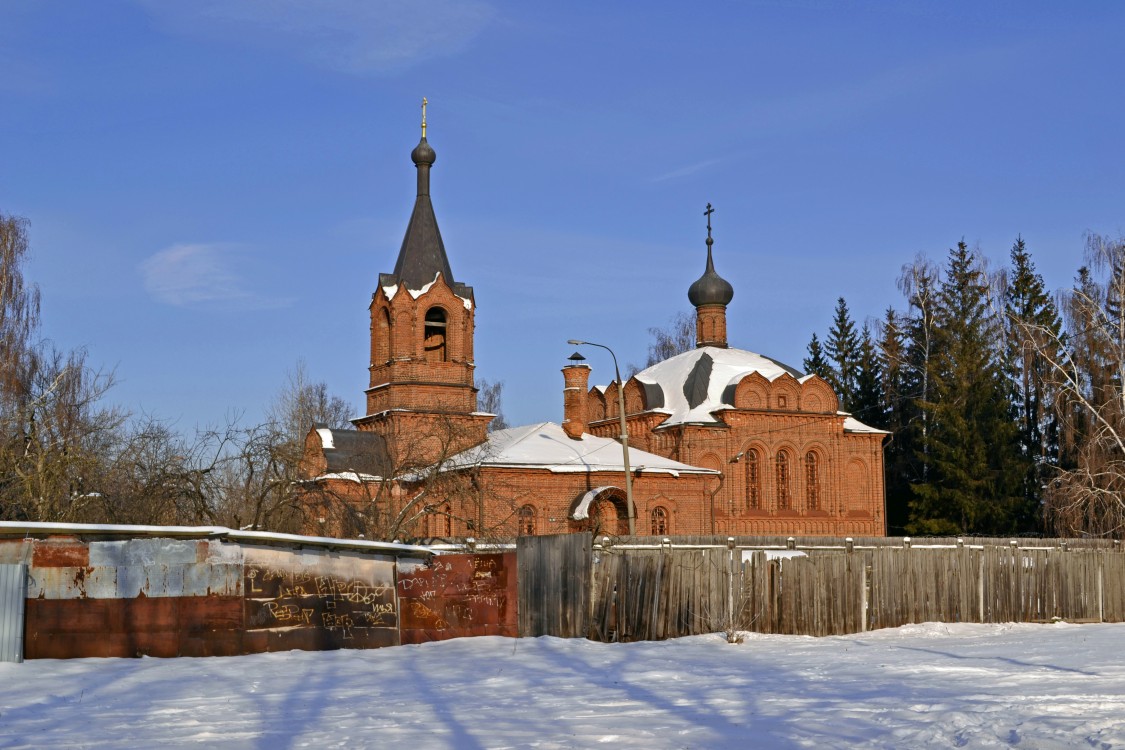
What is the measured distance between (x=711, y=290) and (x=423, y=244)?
13.2 metres

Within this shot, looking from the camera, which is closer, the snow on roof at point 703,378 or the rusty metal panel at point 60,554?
the rusty metal panel at point 60,554

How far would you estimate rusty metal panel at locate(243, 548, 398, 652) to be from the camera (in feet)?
56.2

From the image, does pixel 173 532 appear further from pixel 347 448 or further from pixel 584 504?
pixel 347 448

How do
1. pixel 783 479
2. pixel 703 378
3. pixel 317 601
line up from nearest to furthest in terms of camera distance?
pixel 317 601, pixel 783 479, pixel 703 378

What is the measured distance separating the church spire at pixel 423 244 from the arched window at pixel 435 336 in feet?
3.24

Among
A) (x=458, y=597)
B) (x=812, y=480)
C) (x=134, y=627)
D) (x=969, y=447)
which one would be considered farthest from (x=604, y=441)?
(x=134, y=627)

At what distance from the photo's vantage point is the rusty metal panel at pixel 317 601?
675 inches

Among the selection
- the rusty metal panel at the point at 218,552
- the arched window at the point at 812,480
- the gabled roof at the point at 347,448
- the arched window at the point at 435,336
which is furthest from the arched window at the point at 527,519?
the rusty metal panel at the point at 218,552

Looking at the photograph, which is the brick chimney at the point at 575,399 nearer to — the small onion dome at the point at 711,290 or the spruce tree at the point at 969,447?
the small onion dome at the point at 711,290

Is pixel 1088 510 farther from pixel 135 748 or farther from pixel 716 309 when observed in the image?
pixel 135 748

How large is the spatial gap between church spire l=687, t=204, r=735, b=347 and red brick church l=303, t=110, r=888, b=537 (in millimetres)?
56

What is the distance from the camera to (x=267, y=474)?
24500 mm

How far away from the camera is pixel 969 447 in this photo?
159 feet

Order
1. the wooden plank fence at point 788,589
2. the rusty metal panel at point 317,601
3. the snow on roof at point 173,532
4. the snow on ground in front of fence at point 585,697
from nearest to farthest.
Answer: the snow on ground in front of fence at point 585,697 < the snow on roof at point 173,532 < the rusty metal panel at point 317,601 < the wooden plank fence at point 788,589
